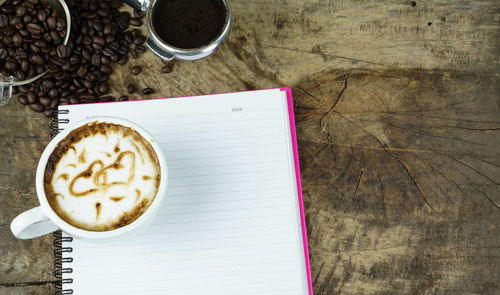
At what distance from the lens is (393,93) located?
1080 mm

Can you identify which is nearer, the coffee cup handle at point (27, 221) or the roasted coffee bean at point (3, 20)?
the coffee cup handle at point (27, 221)

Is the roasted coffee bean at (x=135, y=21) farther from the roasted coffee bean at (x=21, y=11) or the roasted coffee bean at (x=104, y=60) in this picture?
the roasted coffee bean at (x=21, y=11)

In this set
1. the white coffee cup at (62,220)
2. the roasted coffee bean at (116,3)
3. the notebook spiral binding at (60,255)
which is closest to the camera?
the white coffee cup at (62,220)

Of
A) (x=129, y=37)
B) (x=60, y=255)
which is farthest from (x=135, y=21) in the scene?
(x=60, y=255)

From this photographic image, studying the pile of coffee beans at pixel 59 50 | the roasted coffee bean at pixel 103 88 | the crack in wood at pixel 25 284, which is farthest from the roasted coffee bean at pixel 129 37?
the crack in wood at pixel 25 284

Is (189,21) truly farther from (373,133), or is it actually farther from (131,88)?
Answer: (373,133)

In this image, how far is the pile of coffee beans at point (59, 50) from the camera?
3.37 ft

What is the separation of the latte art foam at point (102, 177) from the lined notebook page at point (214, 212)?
0.53 feet

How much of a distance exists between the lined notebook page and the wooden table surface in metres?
0.07

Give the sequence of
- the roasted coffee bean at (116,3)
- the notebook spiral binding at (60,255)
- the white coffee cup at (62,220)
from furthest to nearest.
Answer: the roasted coffee bean at (116,3), the notebook spiral binding at (60,255), the white coffee cup at (62,220)

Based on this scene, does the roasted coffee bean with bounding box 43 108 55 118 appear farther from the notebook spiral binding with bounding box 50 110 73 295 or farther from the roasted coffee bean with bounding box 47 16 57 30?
the roasted coffee bean with bounding box 47 16 57 30

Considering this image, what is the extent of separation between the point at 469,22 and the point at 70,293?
1.04m

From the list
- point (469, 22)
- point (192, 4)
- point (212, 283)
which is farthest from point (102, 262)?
point (469, 22)

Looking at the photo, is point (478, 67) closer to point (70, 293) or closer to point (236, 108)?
point (236, 108)
